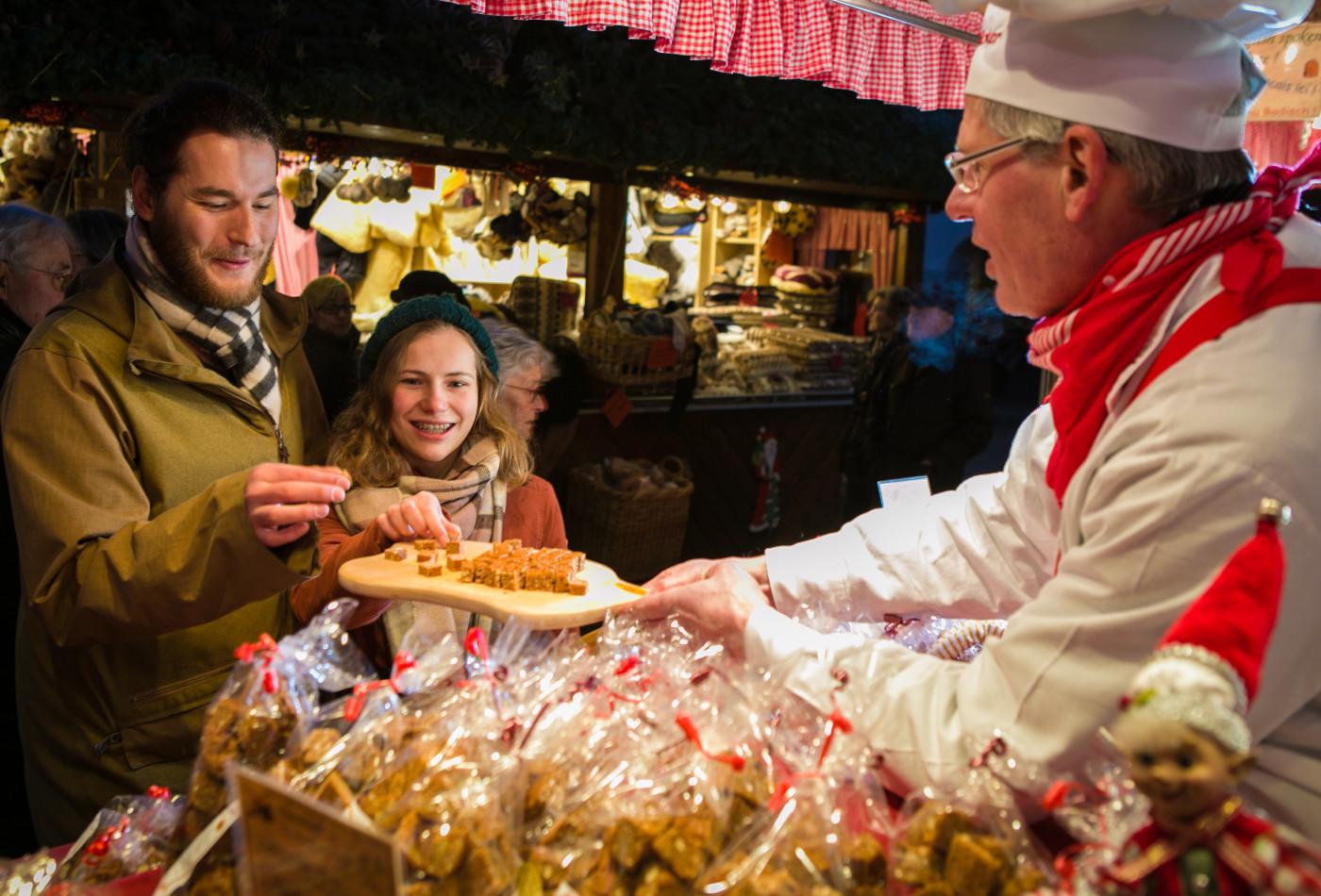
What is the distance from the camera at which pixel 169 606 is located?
1685mm

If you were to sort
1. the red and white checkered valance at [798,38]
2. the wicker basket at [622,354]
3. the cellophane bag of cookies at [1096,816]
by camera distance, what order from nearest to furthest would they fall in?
the cellophane bag of cookies at [1096,816] → the red and white checkered valance at [798,38] → the wicker basket at [622,354]

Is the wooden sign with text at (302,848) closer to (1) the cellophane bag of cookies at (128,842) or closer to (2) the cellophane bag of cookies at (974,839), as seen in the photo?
(1) the cellophane bag of cookies at (128,842)

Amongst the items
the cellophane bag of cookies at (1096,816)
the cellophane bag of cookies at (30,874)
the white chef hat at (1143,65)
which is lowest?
the cellophane bag of cookies at (30,874)

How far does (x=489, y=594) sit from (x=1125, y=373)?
3.78ft

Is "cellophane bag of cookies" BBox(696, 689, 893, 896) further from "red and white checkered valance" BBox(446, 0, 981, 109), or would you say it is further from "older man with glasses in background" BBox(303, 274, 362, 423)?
"older man with glasses in background" BBox(303, 274, 362, 423)

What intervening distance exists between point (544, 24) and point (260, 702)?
206 inches

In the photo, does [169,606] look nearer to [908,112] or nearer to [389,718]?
[389,718]

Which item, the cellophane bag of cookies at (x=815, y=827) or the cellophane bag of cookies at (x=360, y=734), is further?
the cellophane bag of cookies at (x=360, y=734)

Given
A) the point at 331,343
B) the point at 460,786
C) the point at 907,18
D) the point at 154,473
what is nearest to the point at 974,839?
the point at 460,786

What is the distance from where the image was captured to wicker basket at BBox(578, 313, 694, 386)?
5.87 metres

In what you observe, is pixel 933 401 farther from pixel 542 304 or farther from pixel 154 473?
pixel 154 473

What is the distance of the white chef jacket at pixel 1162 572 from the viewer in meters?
1.12

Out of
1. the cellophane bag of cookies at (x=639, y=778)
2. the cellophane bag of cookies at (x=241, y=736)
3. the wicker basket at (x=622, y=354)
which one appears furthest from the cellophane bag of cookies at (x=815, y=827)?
the wicker basket at (x=622, y=354)

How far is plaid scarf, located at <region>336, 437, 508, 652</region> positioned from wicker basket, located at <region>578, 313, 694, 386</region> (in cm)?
322
